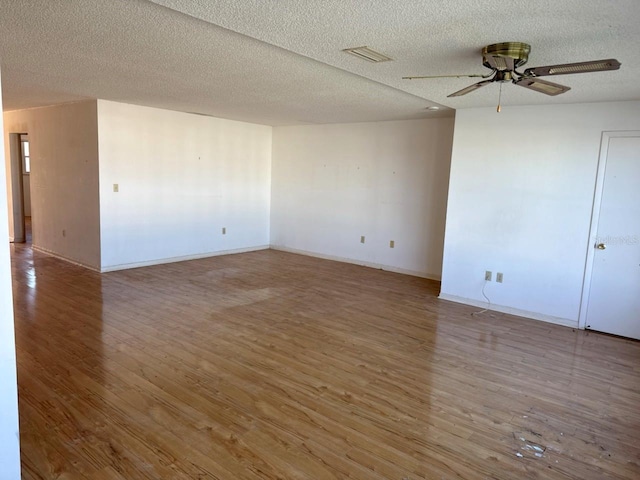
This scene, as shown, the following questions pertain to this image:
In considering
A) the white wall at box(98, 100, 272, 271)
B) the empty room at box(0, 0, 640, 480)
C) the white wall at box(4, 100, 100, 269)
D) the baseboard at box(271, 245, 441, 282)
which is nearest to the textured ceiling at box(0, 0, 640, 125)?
the empty room at box(0, 0, 640, 480)

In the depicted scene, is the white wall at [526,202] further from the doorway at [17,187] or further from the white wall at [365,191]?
the doorway at [17,187]

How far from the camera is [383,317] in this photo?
15.2 feet

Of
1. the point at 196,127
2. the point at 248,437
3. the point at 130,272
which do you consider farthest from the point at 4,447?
the point at 196,127

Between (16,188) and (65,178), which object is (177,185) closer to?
(65,178)

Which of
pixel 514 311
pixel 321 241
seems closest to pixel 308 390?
pixel 514 311

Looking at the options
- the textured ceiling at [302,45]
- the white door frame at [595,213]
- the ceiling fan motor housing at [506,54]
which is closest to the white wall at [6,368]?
the textured ceiling at [302,45]

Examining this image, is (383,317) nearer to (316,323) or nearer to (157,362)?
(316,323)

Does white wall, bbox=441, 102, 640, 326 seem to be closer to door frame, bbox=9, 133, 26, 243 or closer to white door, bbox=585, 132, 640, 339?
white door, bbox=585, 132, 640, 339

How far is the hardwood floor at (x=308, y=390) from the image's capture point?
2.24 m

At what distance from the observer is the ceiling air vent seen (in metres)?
2.89

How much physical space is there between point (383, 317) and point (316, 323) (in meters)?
0.79

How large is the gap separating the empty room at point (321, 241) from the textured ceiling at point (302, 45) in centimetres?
3

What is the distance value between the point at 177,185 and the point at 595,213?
578 cm

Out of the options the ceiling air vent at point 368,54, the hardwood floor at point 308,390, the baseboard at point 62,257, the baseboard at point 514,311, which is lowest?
the hardwood floor at point 308,390
